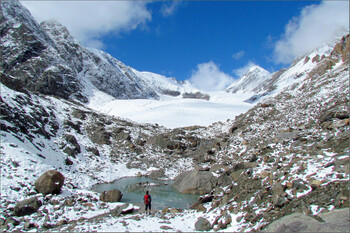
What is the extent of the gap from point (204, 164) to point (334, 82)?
19.4 meters

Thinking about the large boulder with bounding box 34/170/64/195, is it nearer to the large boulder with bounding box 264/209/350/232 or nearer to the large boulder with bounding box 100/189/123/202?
the large boulder with bounding box 100/189/123/202

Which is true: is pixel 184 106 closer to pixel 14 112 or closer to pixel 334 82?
pixel 334 82

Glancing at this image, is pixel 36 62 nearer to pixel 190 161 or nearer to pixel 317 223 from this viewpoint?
pixel 190 161

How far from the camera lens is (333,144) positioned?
12523 millimetres

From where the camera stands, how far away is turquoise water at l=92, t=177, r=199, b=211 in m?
17.0

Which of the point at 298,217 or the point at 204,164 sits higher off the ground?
the point at 204,164

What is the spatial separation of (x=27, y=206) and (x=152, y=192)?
1010 centimetres

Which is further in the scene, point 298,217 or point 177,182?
point 177,182

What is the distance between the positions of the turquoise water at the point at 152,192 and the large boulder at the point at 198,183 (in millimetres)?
569

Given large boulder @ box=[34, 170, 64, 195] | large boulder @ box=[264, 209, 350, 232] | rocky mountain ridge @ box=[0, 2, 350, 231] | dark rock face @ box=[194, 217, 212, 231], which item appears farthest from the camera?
large boulder @ box=[34, 170, 64, 195]

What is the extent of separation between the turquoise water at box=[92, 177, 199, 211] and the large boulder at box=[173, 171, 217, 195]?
569 mm

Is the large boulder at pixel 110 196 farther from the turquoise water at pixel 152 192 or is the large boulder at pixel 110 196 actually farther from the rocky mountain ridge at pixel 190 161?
the turquoise water at pixel 152 192

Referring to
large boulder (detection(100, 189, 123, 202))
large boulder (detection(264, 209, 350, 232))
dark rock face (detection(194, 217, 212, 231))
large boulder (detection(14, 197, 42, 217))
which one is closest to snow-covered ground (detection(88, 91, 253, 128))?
large boulder (detection(100, 189, 123, 202))

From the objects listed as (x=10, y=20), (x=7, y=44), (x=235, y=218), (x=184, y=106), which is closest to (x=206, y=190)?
(x=235, y=218)
